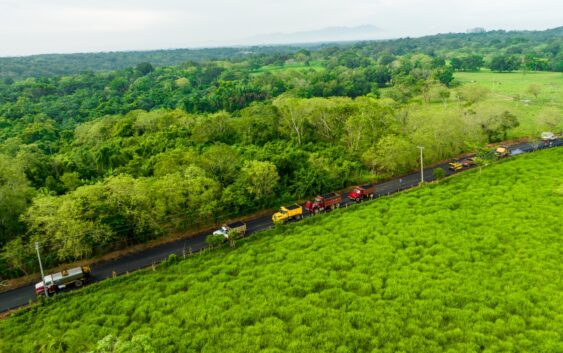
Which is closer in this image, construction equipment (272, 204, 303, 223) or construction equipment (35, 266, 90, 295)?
construction equipment (35, 266, 90, 295)

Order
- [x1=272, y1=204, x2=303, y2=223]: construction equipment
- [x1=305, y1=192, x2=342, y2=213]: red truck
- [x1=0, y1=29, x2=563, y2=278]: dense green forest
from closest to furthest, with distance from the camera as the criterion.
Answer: [x1=0, y1=29, x2=563, y2=278]: dense green forest, [x1=272, y1=204, x2=303, y2=223]: construction equipment, [x1=305, y1=192, x2=342, y2=213]: red truck

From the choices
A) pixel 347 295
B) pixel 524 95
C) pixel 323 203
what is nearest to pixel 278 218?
pixel 323 203

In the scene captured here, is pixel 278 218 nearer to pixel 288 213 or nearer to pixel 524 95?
pixel 288 213

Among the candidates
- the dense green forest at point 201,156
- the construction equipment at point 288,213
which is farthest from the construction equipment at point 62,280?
the construction equipment at point 288,213

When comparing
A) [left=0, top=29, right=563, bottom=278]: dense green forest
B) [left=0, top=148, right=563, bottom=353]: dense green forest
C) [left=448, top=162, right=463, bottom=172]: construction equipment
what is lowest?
[left=0, top=148, right=563, bottom=353]: dense green forest

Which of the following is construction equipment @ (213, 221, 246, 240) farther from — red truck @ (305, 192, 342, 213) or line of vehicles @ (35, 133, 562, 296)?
red truck @ (305, 192, 342, 213)

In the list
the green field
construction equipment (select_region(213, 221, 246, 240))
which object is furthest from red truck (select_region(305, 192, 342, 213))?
the green field
